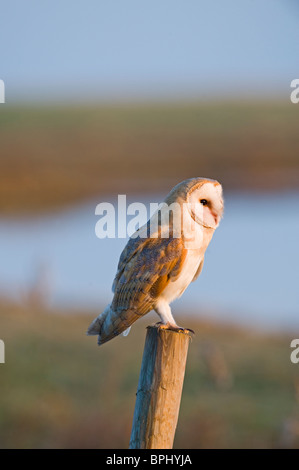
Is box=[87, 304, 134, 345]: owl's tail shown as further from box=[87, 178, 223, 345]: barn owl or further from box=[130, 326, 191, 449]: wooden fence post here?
box=[130, 326, 191, 449]: wooden fence post

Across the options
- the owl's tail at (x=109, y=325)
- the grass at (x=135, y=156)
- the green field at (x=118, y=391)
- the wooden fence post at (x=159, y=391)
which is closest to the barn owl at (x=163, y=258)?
the owl's tail at (x=109, y=325)

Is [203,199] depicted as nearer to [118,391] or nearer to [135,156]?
[118,391]

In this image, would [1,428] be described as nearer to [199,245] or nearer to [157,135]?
[199,245]

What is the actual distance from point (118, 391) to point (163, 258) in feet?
11.4

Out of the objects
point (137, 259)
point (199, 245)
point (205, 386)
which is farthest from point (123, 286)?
point (205, 386)

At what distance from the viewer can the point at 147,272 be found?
11.9 ft

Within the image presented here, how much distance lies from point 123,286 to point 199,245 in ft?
1.48

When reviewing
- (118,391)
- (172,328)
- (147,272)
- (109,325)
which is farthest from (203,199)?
(118,391)

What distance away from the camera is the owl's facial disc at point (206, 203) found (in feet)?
12.1

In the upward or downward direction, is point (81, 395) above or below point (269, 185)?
below

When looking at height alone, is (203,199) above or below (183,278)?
above

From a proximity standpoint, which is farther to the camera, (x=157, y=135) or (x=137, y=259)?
(x=157, y=135)

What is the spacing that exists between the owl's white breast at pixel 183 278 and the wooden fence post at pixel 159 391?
0.53 metres
